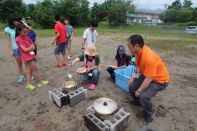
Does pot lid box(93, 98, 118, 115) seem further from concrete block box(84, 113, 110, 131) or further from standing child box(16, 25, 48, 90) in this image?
standing child box(16, 25, 48, 90)

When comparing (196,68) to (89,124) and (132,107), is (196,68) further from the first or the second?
(89,124)

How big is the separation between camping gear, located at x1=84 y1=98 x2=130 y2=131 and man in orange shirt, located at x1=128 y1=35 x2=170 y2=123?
0.43m

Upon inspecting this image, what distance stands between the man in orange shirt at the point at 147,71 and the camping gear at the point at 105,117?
43 cm

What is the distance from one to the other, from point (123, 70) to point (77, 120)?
69.0 inches

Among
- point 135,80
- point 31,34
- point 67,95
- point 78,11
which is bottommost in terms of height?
point 67,95

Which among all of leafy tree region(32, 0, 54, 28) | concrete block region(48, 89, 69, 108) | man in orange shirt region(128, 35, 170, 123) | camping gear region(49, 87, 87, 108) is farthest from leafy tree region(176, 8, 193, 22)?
concrete block region(48, 89, 69, 108)

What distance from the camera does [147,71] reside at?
253 centimetres

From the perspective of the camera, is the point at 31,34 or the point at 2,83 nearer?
the point at 2,83

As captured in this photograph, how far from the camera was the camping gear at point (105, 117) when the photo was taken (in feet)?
8.06

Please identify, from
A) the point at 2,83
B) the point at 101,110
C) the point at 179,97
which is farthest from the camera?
the point at 2,83

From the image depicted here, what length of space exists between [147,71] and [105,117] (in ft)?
3.05

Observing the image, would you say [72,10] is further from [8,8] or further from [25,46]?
[25,46]

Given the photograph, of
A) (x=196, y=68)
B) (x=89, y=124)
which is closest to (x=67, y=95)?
(x=89, y=124)

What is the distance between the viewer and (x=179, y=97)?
383cm
